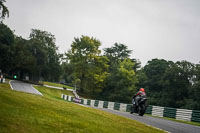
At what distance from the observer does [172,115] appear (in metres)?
21.1

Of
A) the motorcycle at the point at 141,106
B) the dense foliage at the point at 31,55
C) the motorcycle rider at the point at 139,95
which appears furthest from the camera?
the dense foliage at the point at 31,55

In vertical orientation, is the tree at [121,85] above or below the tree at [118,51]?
below

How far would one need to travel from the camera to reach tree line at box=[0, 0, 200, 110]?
56000 millimetres

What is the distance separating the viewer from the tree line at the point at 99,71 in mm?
56000

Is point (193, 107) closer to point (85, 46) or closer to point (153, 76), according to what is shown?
point (153, 76)

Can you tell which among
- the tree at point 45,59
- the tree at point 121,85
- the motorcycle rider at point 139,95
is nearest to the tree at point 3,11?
the motorcycle rider at point 139,95

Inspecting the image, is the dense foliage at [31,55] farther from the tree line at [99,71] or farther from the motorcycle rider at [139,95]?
the motorcycle rider at [139,95]

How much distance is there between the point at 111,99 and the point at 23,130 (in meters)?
57.1

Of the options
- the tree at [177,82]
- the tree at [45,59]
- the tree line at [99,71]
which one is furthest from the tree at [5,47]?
the tree at [177,82]

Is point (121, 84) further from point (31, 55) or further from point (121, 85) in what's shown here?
point (31, 55)

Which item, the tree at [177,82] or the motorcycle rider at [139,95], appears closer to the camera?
the motorcycle rider at [139,95]

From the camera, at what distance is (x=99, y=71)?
62031 millimetres

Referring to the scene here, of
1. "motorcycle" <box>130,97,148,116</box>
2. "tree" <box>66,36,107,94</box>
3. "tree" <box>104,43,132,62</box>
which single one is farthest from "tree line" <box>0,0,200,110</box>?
"motorcycle" <box>130,97,148,116</box>

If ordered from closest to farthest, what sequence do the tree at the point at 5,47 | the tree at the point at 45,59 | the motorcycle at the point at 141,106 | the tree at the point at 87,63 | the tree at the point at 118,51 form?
the motorcycle at the point at 141,106
the tree at the point at 5,47
the tree at the point at 87,63
the tree at the point at 45,59
the tree at the point at 118,51
